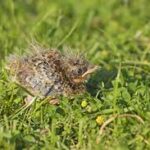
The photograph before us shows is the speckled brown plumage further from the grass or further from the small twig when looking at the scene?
the small twig

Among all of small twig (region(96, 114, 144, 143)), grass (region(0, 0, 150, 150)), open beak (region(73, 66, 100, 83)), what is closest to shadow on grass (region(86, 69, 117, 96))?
grass (region(0, 0, 150, 150))

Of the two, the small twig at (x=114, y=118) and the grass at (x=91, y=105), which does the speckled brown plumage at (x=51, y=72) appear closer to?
the grass at (x=91, y=105)

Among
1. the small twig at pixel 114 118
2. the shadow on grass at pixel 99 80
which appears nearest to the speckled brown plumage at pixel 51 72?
the shadow on grass at pixel 99 80

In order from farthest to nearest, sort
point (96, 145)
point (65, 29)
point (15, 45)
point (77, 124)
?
point (65, 29) < point (15, 45) < point (77, 124) < point (96, 145)

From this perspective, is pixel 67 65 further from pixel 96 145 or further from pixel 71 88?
pixel 96 145

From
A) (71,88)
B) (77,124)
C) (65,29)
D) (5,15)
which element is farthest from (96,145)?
(5,15)

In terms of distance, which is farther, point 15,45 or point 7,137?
point 15,45
